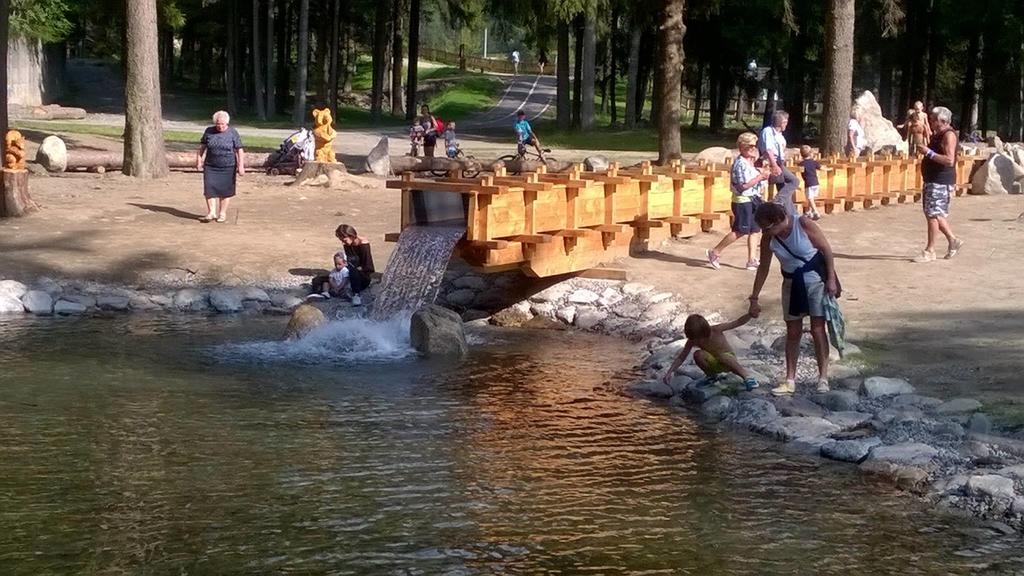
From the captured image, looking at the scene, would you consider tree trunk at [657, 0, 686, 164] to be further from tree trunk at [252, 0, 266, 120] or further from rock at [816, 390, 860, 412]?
tree trunk at [252, 0, 266, 120]

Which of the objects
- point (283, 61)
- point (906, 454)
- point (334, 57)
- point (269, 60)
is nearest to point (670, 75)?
point (906, 454)

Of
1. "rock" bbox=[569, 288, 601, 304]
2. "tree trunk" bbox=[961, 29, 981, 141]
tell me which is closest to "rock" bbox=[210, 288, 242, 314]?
"rock" bbox=[569, 288, 601, 304]

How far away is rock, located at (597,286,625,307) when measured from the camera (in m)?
15.6

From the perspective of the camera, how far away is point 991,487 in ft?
27.6

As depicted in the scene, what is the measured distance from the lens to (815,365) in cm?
1213

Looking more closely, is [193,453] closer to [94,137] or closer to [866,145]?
[866,145]

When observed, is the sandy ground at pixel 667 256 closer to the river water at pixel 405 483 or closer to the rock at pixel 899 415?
the rock at pixel 899 415

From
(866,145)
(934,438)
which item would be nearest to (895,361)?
(934,438)

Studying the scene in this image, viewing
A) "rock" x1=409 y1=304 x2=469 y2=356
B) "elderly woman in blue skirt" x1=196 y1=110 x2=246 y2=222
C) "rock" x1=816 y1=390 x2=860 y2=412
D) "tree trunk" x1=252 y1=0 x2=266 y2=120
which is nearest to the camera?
"rock" x1=816 y1=390 x2=860 y2=412

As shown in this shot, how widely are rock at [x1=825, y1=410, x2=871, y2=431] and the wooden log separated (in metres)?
12.9

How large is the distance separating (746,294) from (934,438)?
17.1ft

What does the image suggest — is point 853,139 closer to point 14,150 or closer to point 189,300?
point 189,300

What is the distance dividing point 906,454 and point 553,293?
7181mm

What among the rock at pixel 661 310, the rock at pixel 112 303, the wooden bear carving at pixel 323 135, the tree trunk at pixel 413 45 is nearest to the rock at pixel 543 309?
the rock at pixel 661 310
